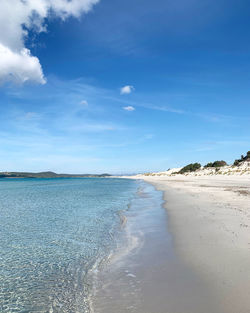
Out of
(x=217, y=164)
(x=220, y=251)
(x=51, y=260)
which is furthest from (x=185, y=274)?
(x=217, y=164)

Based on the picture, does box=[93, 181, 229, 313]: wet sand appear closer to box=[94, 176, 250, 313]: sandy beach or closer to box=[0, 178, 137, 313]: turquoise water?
box=[94, 176, 250, 313]: sandy beach

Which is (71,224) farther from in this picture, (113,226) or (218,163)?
(218,163)

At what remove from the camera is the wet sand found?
191 inches

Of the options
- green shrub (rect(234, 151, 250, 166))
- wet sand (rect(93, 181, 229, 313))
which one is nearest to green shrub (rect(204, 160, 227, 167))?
green shrub (rect(234, 151, 250, 166))

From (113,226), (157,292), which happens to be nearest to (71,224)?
(113,226)

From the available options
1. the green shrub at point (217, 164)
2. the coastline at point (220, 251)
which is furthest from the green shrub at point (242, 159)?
the coastline at point (220, 251)

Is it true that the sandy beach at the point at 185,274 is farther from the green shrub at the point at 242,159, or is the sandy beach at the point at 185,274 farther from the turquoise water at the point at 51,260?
the green shrub at the point at 242,159

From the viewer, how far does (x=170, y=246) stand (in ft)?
29.8

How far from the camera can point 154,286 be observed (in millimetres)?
5840

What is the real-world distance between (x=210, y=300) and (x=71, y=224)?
34.7 feet

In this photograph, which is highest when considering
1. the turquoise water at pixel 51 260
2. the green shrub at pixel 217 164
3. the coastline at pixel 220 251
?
the green shrub at pixel 217 164

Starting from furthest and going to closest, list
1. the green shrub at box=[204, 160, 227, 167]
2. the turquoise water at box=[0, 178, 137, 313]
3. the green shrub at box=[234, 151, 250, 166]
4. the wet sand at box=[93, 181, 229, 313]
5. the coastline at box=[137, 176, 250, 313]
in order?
the green shrub at box=[204, 160, 227, 167] < the green shrub at box=[234, 151, 250, 166] < the turquoise water at box=[0, 178, 137, 313] < the coastline at box=[137, 176, 250, 313] < the wet sand at box=[93, 181, 229, 313]

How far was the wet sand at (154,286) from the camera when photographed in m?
4.86

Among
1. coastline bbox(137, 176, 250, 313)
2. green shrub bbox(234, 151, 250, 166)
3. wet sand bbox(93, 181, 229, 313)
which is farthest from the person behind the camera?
green shrub bbox(234, 151, 250, 166)
